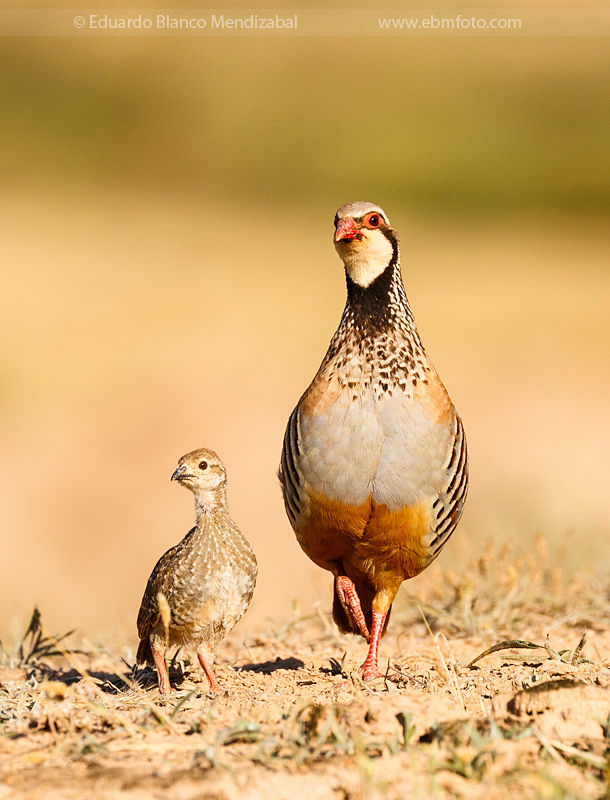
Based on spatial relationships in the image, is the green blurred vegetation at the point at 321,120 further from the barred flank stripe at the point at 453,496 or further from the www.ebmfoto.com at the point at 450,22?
the barred flank stripe at the point at 453,496

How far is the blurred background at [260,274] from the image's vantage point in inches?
433

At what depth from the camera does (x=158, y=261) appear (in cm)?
2338

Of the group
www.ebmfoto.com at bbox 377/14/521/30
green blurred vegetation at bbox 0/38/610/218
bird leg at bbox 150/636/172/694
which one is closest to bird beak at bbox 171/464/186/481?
bird leg at bbox 150/636/172/694

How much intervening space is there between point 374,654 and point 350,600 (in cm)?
34

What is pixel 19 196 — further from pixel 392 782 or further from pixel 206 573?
pixel 392 782

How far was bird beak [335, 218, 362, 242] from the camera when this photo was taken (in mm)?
4551

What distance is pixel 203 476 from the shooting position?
4.70m

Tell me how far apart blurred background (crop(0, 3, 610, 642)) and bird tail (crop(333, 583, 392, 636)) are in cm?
138

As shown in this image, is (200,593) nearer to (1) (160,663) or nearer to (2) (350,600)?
(1) (160,663)

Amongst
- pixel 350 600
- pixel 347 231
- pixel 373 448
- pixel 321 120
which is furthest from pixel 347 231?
pixel 321 120

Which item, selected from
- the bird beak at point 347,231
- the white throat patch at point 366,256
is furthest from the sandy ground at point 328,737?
the bird beak at point 347,231

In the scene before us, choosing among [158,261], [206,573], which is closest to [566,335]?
[158,261]

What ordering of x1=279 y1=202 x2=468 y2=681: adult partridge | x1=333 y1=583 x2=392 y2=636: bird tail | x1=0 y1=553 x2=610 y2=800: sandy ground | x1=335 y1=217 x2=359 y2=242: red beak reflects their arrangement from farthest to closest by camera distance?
x1=333 y1=583 x2=392 y2=636: bird tail < x1=335 y1=217 x2=359 y2=242: red beak < x1=279 y1=202 x2=468 y2=681: adult partridge < x1=0 y1=553 x2=610 y2=800: sandy ground

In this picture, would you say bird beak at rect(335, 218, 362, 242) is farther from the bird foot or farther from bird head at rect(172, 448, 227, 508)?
the bird foot
